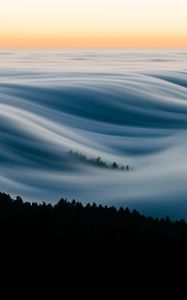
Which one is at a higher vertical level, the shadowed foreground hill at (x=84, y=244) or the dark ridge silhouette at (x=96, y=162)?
the dark ridge silhouette at (x=96, y=162)

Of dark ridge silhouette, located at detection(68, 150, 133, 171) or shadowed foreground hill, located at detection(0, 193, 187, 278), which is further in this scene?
dark ridge silhouette, located at detection(68, 150, 133, 171)

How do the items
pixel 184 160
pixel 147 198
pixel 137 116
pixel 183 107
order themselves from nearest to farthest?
pixel 147 198 → pixel 184 160 → pixel 137 116 → pixel 183 107

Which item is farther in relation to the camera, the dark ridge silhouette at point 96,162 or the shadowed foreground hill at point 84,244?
the dark ridge silhouette at point 96,162

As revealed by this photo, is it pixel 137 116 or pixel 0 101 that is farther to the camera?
pixel 137 116

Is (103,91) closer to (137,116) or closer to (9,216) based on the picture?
(137,116)

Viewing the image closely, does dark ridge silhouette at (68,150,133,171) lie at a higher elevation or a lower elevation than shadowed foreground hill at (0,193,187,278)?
higher

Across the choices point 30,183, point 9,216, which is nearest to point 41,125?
Answer: point 30,183

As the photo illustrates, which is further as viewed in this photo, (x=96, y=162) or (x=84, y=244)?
(x=96, y=162)

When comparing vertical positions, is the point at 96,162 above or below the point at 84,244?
above
